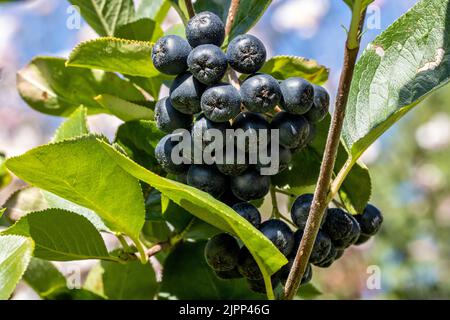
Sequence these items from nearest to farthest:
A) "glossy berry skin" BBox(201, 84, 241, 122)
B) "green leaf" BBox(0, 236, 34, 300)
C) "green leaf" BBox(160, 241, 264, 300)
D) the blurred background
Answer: "green leaf" BBox(0, 236, 34, 300) < "glossy berry skin" BBox(201, 84, 241, 122) < "green leaf" BBox(160, 241, 264, 300) < the blurred background

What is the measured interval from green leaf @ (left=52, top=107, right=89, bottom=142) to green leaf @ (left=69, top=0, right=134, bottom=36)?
7.2 inches

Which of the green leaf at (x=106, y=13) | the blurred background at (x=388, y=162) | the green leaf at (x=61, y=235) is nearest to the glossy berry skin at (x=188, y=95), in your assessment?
the green leaf at (x=61, y=235)

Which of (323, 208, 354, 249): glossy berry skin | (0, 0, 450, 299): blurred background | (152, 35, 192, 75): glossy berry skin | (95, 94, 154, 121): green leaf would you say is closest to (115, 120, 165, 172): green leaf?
(95, 94, 154, 121): green leaf

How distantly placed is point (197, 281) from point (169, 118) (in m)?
0.31

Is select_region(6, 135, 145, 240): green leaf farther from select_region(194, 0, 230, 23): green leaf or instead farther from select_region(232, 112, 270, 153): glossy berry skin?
select_region(194, 0, 230, 23): green leaf

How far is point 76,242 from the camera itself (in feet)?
2.90

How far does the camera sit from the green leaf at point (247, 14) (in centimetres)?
90

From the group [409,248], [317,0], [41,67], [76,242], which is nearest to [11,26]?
[317,0]

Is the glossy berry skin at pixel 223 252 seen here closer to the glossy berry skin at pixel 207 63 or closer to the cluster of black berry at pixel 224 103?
the cluster of black berry at pixel 224 103

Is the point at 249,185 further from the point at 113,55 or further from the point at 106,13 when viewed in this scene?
the point at 106,13

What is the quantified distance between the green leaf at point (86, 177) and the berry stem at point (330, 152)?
0.70 ft

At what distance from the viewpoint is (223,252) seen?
2.64 feet

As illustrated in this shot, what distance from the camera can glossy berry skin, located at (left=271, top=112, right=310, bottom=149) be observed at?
0.79 metres
